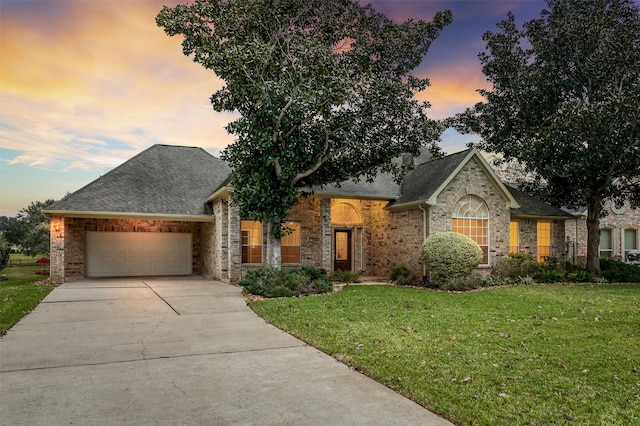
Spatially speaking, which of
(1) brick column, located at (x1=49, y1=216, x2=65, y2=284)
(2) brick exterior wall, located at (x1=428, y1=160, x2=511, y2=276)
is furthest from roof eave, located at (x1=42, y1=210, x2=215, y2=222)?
(2) brick exterior wall, located at (x1=428, y1=160, x2=511, y2=276)

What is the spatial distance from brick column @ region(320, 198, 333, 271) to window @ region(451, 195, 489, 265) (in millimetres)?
4868

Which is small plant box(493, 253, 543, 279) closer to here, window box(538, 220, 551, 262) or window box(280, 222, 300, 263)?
window box(538, 220, 551, 262)

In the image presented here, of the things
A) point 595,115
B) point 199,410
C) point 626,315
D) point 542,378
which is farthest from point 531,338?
point 595,115

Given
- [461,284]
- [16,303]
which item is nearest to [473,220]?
[461,284]

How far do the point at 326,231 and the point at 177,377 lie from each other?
12444mm

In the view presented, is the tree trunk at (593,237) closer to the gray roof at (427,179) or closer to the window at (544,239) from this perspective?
the window at (544,239)

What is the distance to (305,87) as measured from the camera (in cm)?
1303

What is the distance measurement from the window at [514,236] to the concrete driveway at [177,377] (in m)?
13.8

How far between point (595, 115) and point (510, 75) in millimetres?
4643

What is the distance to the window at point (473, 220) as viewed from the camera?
Result: 54.4ft

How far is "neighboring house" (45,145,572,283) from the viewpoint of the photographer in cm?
1636

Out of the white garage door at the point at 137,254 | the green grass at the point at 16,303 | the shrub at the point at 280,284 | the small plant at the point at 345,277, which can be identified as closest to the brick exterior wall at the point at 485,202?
the small plant at the point at 345,277

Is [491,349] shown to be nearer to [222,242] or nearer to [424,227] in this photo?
[424,227]

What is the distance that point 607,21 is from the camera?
54.7 feet
